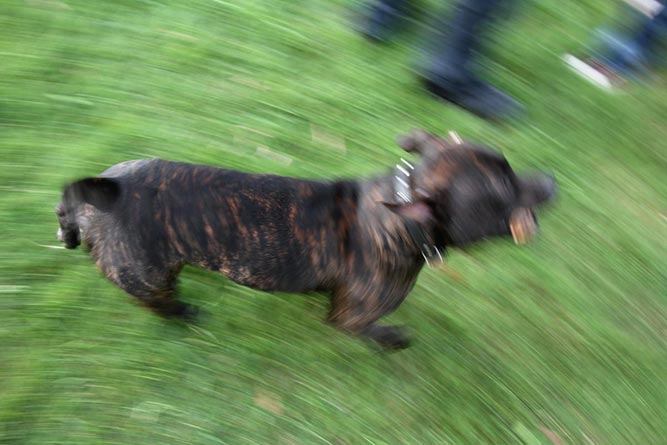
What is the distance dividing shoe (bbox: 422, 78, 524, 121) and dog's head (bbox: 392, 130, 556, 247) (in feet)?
6.47

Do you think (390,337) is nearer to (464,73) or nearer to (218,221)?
(218,221)

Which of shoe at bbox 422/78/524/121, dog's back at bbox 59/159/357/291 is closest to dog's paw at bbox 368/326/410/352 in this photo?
dog's back at bbox 59/159/357/291

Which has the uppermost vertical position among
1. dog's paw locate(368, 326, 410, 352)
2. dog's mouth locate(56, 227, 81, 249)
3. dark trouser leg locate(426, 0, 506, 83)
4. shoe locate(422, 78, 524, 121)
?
dark trouser leg locate(426, 0, 506, 83)

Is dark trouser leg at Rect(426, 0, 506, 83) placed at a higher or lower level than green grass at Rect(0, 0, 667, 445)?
higher

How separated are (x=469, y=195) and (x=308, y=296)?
4.18 ft

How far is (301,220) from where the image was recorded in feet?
8.32

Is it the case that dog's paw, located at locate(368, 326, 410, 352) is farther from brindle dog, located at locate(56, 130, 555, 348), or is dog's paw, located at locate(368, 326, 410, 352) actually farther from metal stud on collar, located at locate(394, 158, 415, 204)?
metal stud on collar, located at locate(394, 158, 415, 204)

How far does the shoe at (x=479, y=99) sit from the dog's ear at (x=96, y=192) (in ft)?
8.44

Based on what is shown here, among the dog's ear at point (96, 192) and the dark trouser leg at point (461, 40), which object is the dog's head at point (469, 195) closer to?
the dog's ear at point (96, 192)

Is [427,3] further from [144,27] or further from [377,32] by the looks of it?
[144,27]

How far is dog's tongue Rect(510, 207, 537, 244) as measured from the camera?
2145 mm


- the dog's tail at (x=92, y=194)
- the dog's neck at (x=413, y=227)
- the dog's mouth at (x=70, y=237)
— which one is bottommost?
the dog's mouth at (x=70, y=237)

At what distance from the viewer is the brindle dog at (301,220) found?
2.28 metres

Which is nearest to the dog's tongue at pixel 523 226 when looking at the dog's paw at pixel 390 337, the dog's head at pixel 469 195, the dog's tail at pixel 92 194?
the dog's head at pixel 469 195
